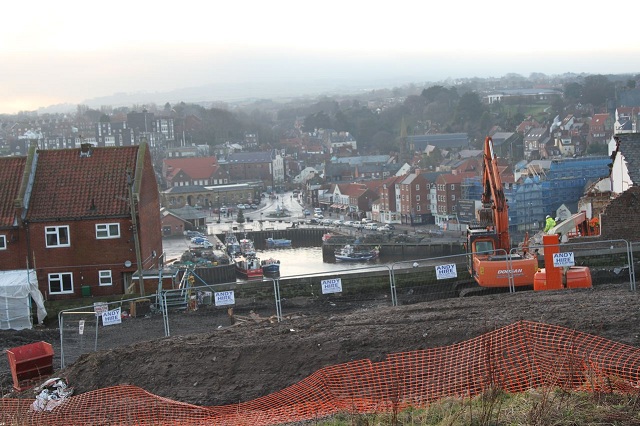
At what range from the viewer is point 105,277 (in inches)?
907

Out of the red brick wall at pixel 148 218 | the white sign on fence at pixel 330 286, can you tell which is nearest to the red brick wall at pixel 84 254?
the red brick wall at pixel 148 218

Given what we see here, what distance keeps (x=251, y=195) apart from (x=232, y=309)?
250 feet

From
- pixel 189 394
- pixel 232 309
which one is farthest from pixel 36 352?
pixel 232 309

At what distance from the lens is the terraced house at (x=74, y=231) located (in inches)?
891

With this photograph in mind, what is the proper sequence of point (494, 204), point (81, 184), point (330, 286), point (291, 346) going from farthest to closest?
point (81, 184), point (494, 204), point (330, 286), point (291, 346)

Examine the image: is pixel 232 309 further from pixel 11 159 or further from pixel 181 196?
pixel 181 196

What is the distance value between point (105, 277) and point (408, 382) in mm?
15091

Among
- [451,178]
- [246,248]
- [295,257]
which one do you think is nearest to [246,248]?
[246,248]

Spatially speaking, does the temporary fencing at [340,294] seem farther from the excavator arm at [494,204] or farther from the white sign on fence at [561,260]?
the white sign on fence at [561,260]

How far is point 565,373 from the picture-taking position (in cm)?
848

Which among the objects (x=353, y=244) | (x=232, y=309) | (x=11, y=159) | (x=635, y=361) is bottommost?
(x=353, y=244)

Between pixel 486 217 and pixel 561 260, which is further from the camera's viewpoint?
pixel 486 217

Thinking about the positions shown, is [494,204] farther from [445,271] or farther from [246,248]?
[246,248]

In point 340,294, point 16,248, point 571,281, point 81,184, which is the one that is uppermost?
point 81,184
